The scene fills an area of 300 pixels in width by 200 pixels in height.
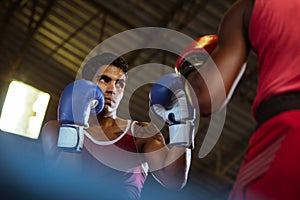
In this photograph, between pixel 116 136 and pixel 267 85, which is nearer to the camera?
pixel 267 85

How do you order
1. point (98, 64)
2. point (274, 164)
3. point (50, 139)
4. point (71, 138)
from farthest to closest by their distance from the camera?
point (98, 64)
point (50, 139)
point (71, 138)
point (274, 164)

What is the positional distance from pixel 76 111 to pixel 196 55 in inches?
37.5

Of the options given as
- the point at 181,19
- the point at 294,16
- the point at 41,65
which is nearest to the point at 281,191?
the point at 294,16

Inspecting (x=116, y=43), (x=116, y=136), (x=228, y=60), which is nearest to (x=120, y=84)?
(x=116, y=136)

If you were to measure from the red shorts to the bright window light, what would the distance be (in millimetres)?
4794

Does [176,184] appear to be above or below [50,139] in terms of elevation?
below

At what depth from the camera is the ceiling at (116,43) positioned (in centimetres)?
736

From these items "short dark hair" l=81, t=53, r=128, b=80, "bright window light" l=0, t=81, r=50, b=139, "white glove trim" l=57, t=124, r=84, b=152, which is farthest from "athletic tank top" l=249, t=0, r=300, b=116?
"bright window light" l=0, t=81, r=50, b=139

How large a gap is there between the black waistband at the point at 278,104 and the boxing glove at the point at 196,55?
265 mm

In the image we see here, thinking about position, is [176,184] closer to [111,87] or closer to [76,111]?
[76,111]

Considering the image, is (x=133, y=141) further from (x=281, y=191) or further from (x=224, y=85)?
(x=281, y=191)

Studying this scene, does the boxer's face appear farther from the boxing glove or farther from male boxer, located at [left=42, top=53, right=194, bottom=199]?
the boxing glove

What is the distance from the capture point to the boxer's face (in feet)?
9.22

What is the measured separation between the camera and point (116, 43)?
8.03 metres
